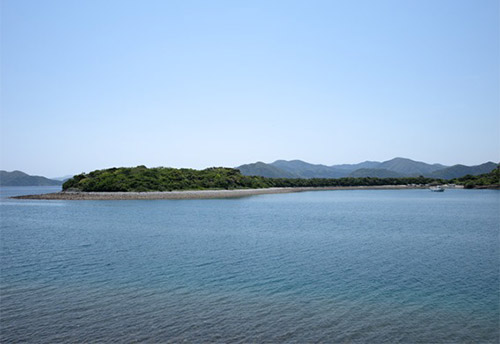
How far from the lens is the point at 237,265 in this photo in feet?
77.5

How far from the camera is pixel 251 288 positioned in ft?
60.6

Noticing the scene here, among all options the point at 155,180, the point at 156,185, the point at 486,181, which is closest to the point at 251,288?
the point at 156,185

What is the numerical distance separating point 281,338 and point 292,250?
651 inches

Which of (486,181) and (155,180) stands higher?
(155,180)

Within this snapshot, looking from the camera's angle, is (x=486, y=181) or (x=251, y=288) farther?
(x=486, y=181)

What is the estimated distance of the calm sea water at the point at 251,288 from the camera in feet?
43.4

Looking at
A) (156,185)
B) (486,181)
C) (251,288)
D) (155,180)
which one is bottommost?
(251,288)

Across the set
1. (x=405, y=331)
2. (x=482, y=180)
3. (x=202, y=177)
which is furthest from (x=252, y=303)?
(x=482, y=180)

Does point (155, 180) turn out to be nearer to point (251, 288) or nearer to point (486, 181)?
point (251, 288)

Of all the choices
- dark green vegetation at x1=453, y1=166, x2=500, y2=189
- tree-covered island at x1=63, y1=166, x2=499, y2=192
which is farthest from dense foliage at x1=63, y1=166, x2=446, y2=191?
dark green vegetation at x1=453, y1=166, x2=500, y2=189

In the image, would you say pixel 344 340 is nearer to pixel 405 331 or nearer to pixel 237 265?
pixel 405 331

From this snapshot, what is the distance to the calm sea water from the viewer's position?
1323cm

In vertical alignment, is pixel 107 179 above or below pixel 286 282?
above

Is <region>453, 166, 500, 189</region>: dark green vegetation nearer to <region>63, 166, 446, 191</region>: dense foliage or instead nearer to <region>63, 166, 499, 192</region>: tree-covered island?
<region>63, 166, 499, 192</region>: tree-covered island
